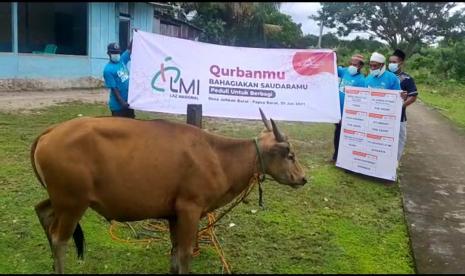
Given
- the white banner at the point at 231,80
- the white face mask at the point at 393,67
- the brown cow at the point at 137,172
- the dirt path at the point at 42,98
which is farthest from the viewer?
the dirt path at the point at 42,98

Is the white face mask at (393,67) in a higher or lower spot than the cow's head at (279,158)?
higher

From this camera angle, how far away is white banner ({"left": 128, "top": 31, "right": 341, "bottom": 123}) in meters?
7.39

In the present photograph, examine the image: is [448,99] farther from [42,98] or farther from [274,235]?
[274,235]

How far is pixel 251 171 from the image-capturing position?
4.12 m

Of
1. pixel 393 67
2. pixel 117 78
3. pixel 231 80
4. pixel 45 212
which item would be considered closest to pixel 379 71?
pixel 393 67

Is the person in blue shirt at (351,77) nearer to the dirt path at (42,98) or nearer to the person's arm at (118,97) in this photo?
the person's arm at (118,97)

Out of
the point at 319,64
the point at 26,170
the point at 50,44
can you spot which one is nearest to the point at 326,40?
the point at 50,44

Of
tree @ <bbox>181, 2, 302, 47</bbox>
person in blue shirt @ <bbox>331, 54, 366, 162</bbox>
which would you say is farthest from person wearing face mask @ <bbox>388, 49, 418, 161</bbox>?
tree @ <bbox>181, 2, 302, 47</bbox>

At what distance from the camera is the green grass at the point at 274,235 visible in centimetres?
441

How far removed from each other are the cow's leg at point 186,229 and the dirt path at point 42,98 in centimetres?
921

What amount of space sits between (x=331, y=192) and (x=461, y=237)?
1.87 m

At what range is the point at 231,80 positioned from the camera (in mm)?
7816

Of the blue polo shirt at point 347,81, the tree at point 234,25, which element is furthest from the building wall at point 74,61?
the blue polo shirt at point 347,81

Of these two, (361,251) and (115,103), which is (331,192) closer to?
(361,251)
